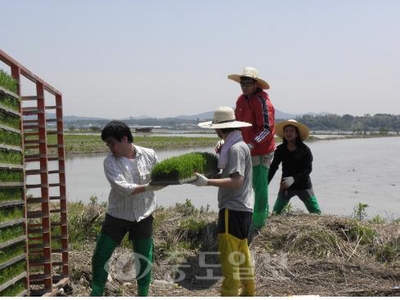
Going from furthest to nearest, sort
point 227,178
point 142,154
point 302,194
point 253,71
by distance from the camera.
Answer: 1. point 302,194
2. point 253,71
3. point 142,154
4. point 227,178

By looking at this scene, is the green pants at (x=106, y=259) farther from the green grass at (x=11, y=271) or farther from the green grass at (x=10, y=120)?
the green grass at (x=10, y=120)

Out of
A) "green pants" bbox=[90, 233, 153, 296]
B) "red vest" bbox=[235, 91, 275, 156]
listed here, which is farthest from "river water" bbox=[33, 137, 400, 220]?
"green pants" bbox=[90, 233, 153, 296]

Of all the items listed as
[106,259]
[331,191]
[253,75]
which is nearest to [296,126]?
[253,75]

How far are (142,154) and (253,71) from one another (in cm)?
187

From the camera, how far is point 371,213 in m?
11.4

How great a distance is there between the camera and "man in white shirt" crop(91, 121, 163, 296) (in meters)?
4.56

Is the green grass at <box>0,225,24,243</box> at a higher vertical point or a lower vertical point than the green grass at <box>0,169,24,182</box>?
lower

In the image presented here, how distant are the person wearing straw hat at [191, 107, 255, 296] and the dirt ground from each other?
1.17 m

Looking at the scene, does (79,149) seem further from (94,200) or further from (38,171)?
(38,171)

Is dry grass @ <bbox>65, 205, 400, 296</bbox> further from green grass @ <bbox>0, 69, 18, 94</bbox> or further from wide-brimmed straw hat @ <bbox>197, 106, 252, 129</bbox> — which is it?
green grass @ <bbox>0, 69, 18, 94</bbox>

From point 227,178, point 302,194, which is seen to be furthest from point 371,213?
point 227,178

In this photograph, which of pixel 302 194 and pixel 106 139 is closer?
pixel 106 139

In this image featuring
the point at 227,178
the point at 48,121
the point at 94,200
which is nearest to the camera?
the point at 227,178

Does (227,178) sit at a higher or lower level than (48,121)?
lower
